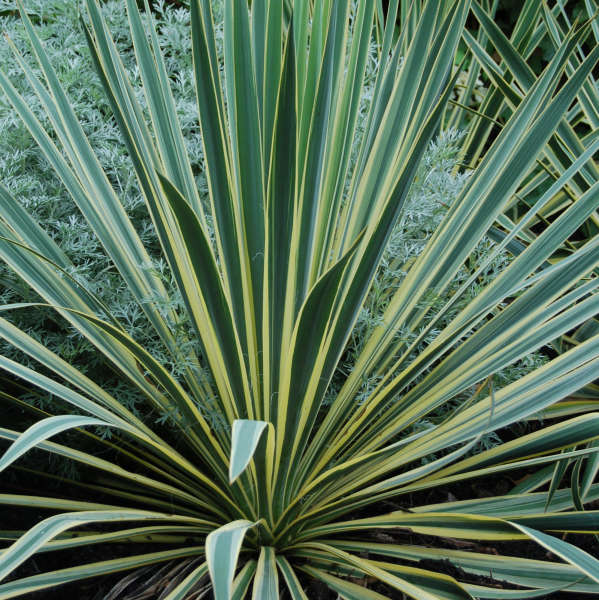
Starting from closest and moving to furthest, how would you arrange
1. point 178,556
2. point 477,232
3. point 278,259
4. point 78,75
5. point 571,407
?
1. point 278,259
2. point 178,556
3. point 477,232
4. point 571,407
5. point 78,75

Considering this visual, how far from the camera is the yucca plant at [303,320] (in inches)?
35.1

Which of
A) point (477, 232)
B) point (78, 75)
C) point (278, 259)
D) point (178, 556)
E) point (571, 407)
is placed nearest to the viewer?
point (278, 259)

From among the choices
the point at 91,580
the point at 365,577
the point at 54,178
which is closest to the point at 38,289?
the point at 54,178

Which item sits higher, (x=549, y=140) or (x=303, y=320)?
(x=549, y=140)

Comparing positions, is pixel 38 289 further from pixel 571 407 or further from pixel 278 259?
pixel 571 407

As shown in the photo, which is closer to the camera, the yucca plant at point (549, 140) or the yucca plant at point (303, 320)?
the yucca plant at point (303, 320)

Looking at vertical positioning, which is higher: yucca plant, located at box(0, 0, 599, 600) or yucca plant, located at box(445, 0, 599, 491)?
yucca plant, located at box(445, 0, 599, 491)

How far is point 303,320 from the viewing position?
2.67 feet

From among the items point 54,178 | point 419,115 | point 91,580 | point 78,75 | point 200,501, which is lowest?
point 91,580

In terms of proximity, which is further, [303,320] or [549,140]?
[549,140]

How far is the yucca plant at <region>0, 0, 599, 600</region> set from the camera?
892 millimetres

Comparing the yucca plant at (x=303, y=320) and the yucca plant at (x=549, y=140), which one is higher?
the yucca plant at (x=549, y=140)

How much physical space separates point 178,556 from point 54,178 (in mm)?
871

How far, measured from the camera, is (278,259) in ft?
3.10
